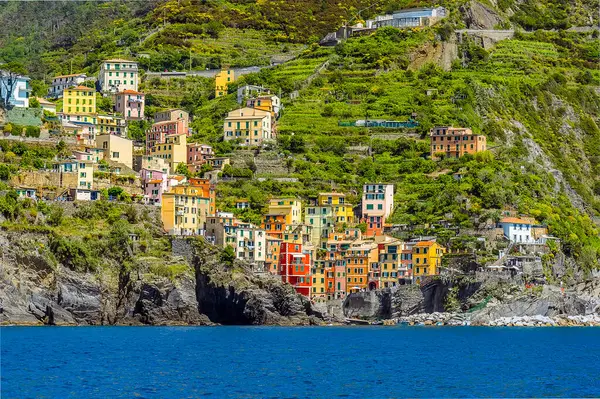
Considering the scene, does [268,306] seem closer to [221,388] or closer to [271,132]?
[271,132]

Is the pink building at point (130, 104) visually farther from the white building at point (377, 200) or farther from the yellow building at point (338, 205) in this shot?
the white building at point (377, 200)

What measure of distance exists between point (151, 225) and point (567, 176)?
46070mm

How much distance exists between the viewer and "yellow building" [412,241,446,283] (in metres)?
106

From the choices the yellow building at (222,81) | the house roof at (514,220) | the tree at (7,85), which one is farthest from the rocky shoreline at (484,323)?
the yellow building at (222,81)

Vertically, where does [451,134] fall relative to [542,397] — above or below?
above

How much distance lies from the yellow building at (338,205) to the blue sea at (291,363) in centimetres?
1871

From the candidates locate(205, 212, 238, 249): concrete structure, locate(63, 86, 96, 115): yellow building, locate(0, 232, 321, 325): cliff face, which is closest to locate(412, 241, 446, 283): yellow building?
locate(0, 232, 321, 325): cliff face

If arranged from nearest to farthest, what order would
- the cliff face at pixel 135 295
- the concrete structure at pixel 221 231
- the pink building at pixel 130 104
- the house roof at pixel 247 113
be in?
the cliff face at pixel 135 295
the concrete structure at pixel 221 231
the house roof at pixel 247 113
the pink building at pixel 130 104

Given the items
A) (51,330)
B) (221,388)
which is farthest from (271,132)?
(221,388)

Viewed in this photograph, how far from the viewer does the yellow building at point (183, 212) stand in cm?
10719

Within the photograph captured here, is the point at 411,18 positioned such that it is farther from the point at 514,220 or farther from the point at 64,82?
the point at 514,220

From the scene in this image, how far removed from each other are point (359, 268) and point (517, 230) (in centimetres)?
1279

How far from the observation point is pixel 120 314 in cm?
9956

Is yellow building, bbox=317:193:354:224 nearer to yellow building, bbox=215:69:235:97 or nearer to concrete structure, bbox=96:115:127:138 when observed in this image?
concrete structure, bbox=96:115:127:138
